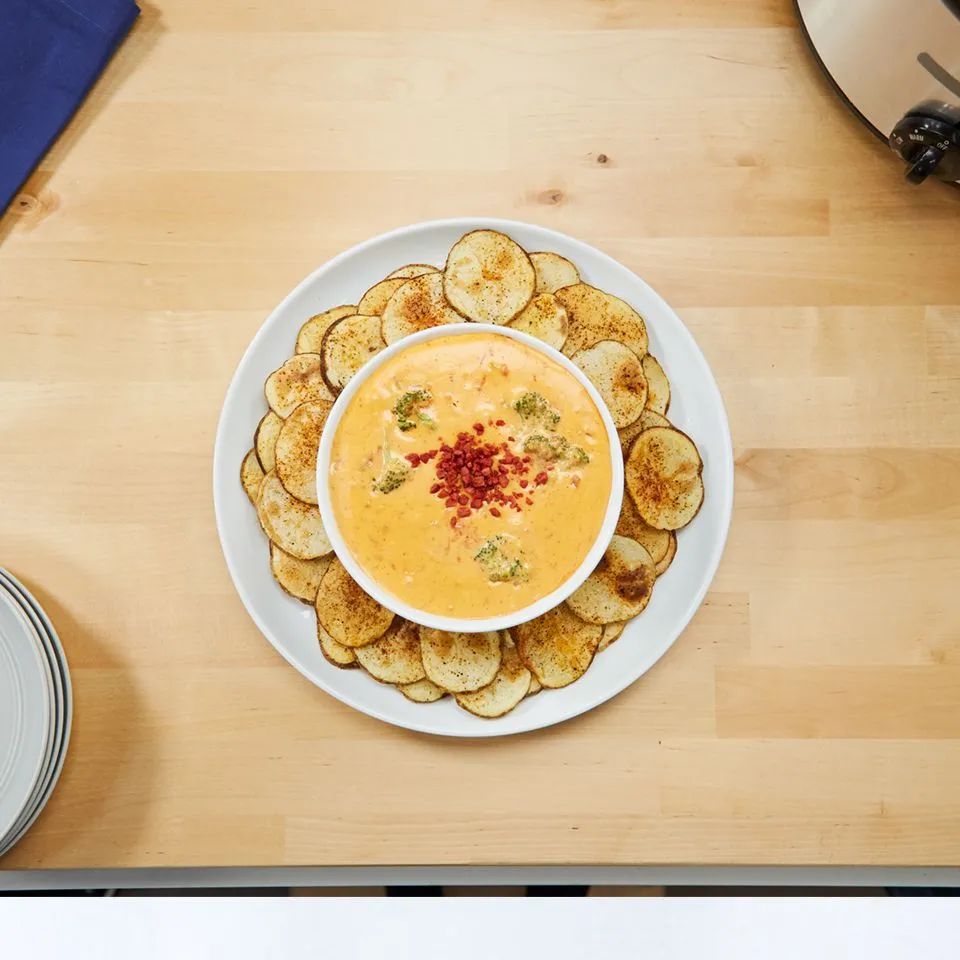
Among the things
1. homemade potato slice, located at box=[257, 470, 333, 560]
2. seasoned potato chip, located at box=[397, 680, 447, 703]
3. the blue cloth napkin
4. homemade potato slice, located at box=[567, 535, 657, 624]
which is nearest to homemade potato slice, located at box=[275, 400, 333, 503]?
homemade potato slice, located at box=[257, 470, 333, 560]

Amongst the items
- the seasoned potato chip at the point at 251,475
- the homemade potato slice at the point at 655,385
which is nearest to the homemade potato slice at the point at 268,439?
the seasoned potato chip at the point at 251,475

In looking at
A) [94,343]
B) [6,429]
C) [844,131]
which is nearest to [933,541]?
[844,131]

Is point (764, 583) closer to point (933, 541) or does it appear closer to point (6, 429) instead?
point (933, 541)

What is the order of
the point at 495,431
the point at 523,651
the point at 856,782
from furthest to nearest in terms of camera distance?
the point at 856,782
the point at 523,651
the point at 495,431

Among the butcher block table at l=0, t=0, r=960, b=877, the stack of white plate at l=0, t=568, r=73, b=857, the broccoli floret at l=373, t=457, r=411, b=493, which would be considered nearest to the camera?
the broccoli floret at l=373, t=457, r=411, b=493

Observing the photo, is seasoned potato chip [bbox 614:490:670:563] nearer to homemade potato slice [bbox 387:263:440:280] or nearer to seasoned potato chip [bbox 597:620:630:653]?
seasoned potato chip [bbox 597:620:630:653]

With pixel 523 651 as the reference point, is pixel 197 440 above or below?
above
